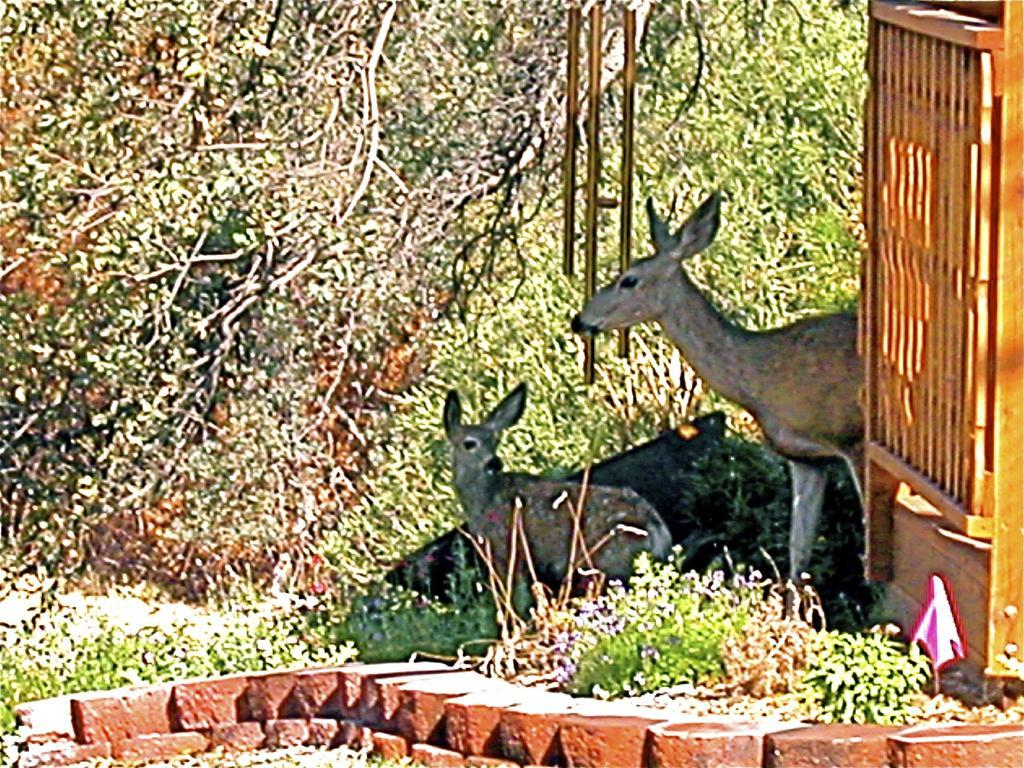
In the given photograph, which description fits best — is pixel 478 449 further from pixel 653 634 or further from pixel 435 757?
pixel 435 757

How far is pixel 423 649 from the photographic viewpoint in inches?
387

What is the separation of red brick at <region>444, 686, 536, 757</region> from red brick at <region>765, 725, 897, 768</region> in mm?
1025

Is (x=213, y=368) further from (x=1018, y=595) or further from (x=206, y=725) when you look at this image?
(x=1018, y=595)

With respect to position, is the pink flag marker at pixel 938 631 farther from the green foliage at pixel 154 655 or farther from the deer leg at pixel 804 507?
the green foliage at pixel 154 655

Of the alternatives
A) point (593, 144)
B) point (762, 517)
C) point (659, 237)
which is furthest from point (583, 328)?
point (762, 517)

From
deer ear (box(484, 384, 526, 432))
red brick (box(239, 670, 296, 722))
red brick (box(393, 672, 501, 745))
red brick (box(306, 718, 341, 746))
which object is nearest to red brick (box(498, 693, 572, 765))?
red brick (box(393, 672, 501, 745))

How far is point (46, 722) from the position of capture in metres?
9.08

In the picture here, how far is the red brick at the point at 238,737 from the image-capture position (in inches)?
357

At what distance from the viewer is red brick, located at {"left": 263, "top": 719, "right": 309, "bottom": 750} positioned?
899cm

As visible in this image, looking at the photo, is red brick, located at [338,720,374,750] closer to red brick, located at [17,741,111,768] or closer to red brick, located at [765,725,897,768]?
red brick, located at [17,741,111,768]

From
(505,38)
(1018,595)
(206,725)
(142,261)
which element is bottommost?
(206,725)

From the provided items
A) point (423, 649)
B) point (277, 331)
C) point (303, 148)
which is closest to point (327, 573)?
point (277, 331)

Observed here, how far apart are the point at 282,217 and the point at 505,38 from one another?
6.79ft

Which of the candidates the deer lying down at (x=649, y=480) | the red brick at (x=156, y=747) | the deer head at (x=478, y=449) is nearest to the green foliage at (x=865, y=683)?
the red brick at (x=156, y=747)
